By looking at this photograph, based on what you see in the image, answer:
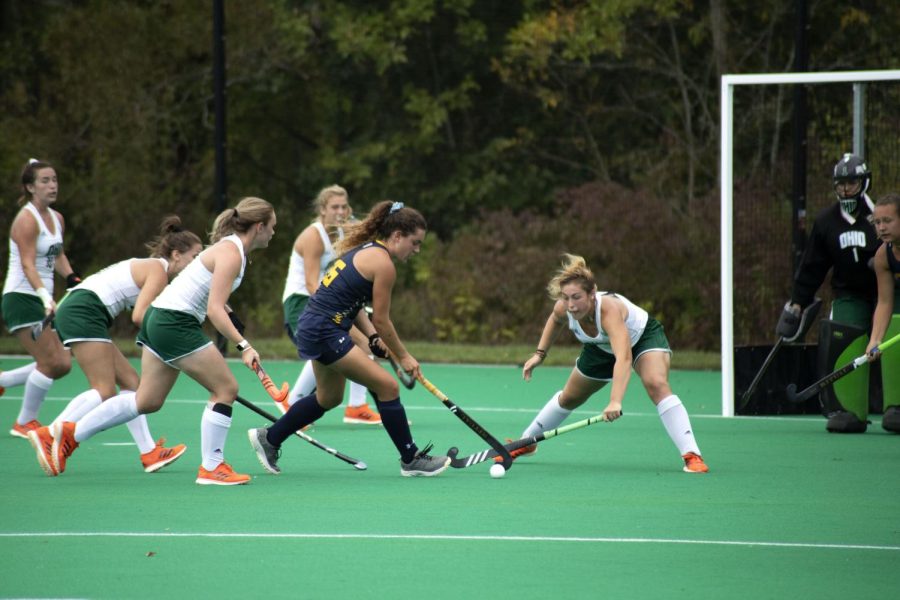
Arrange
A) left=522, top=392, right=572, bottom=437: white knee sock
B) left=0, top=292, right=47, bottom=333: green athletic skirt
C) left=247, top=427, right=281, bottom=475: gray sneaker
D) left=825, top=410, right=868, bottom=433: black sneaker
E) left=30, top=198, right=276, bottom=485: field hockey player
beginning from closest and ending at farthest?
1. left=30, top=198, right=276, bottom=485: field hockey player
2. left=247, top=427, right=281, bottom=475: gray sneaker
3. left=522, top=392, right=572, bottom=437: white knee sock
4. left=0, top=292, right=47, bottom=333: green athletic skirt
5. left=825, top=410, right=868, bottom=433: black sneaker

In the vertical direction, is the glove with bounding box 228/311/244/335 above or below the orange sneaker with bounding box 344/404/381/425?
above

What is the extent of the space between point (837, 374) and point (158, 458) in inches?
173

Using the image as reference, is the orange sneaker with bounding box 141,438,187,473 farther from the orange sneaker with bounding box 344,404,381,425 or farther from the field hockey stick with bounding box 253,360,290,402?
the orange sneaker with bounding box 344,404,381,425

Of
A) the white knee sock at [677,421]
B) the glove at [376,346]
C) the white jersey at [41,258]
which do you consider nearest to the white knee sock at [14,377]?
the white jersey at [41,258]

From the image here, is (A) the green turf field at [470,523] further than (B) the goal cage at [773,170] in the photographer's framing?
No

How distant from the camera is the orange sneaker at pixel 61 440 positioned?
25.9 ft

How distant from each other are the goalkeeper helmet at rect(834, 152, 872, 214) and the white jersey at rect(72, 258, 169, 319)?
4.76 meters

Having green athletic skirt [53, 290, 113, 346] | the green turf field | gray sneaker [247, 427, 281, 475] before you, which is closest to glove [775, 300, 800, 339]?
the green turf field

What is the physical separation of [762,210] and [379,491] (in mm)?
10307

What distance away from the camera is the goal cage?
1109 centimetres

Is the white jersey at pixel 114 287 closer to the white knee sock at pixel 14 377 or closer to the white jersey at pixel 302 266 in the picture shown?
the white jersey at pixel 302 266

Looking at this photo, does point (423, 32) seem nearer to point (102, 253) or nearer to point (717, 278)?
point (102, 253)

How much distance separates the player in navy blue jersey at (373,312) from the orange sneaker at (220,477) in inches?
21.7

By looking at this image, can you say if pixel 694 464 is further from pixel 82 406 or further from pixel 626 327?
pixel 82 406
